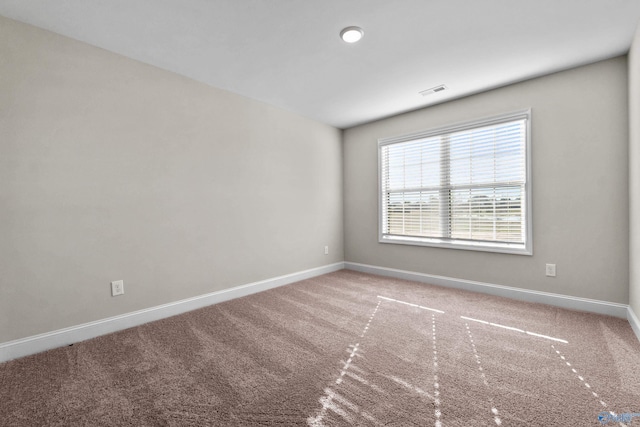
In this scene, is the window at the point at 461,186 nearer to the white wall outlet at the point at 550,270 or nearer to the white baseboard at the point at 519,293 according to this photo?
the white wall outlet at the point at 550,270

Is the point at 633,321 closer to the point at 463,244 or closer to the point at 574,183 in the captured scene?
the point at 574,183

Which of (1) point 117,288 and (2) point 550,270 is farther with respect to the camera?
(2) point 550,270

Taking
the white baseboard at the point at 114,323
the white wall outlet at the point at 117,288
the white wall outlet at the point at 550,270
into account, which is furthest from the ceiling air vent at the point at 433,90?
the white wall outlet at the point at 117,288

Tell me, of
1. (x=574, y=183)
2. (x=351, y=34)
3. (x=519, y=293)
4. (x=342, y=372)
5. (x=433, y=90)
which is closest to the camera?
(x=342, y=372)

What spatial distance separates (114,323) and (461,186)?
13.1ft

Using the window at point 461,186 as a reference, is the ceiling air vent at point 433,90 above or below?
above

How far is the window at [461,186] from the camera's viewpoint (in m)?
3.07

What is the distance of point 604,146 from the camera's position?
2.56 meters

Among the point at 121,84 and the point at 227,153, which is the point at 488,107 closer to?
the point at 227,153

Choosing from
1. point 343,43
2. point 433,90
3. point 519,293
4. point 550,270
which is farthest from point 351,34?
point 519,293

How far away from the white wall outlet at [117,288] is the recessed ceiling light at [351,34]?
281cm

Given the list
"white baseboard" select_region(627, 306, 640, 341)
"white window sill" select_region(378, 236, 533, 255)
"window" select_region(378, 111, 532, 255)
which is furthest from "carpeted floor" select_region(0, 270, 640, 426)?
"window" select_region(378, 111, 532, 255)

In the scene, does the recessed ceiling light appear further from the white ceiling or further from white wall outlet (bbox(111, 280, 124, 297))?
white wall outlet (bbox(111, 280, 124, 297))

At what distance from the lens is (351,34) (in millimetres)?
2145
